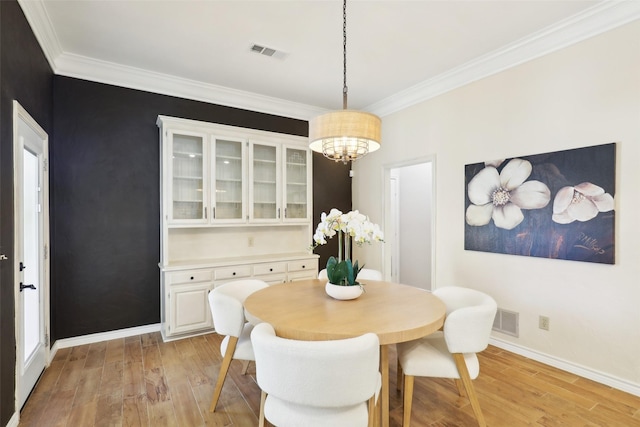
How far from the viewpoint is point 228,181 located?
3.87 metres

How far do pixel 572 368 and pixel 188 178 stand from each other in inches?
162

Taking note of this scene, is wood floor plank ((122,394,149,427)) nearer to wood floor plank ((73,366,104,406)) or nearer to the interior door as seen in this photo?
wood floor plank ((73,366,104,406))

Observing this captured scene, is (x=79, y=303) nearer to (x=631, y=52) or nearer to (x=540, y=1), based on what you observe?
(x=540, y=1)

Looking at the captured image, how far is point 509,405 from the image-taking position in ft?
7.23

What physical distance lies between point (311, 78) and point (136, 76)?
75.9 inches

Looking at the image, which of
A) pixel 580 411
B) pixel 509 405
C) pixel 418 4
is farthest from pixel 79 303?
pixel 580 411

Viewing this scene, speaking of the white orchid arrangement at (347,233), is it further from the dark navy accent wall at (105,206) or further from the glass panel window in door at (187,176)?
the dark navy accent wall at (105,206)

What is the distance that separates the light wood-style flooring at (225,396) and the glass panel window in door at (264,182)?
1.81 m

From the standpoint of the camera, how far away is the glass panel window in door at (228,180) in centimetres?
379

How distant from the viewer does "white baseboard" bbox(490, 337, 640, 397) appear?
2366mm

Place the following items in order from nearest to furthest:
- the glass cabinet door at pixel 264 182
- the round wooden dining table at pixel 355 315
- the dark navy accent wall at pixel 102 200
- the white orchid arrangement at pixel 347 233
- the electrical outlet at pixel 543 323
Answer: the round wooden dining table at pixel 355 315 < the white orchid arrangement at pixel 347 233 < the electrical outlet at pixel 543 323 < the dark navy accent wall at pixel 102 200 < the glass cabinet door at pixel 264 182

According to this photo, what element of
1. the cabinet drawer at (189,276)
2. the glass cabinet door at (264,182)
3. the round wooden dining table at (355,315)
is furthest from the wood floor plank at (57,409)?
the glass cabinet door at (264,182)

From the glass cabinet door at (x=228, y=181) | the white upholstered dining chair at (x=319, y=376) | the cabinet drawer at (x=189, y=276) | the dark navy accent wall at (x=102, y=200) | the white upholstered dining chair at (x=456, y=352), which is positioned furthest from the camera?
the glass cabinet door at (x=228, y=181)

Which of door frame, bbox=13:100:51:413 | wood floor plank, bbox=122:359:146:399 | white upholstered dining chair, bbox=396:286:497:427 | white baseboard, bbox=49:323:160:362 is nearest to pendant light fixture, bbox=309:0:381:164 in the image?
white upholstered dining chair, bbox=396:286:497:427
